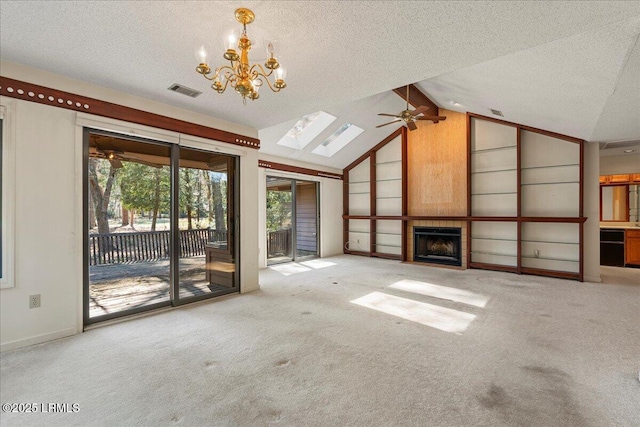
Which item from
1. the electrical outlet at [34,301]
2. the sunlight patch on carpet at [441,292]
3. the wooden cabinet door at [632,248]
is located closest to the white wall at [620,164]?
the wooden cabinet door at [632,248]

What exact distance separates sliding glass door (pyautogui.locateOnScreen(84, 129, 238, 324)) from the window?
57cm

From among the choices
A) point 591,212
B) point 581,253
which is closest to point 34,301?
point 581,253

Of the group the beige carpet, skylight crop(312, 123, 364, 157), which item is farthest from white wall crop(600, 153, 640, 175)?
skylight crop(312, 123, 364, 157)

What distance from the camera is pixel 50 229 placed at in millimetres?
2889

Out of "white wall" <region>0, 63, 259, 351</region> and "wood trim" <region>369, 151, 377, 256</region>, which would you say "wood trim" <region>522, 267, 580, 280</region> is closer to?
"wood trim" <region>369, 151, 377, 256</region>

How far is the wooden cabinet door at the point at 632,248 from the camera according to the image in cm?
646

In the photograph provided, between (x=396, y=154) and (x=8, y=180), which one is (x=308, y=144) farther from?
(x=8, y=180)

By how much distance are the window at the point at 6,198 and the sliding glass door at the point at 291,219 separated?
4592mm

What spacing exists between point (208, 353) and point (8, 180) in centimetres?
244

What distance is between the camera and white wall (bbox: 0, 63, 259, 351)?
8.91 feet

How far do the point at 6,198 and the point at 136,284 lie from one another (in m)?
1.57

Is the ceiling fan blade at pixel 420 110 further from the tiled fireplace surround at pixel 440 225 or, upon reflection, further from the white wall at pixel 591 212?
the white wall at pixel 591 212

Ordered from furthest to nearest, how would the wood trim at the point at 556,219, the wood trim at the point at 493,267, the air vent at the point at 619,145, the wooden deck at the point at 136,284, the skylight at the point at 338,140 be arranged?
the skylight at the point at 338,140 → the wood trim at the point at 493,267 → the air vent at the point at 619,145 → the wood trim at the point at 556,219 → the wooden deck at the point at 136,284

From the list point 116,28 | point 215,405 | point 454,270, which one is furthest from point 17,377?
point 454,270
